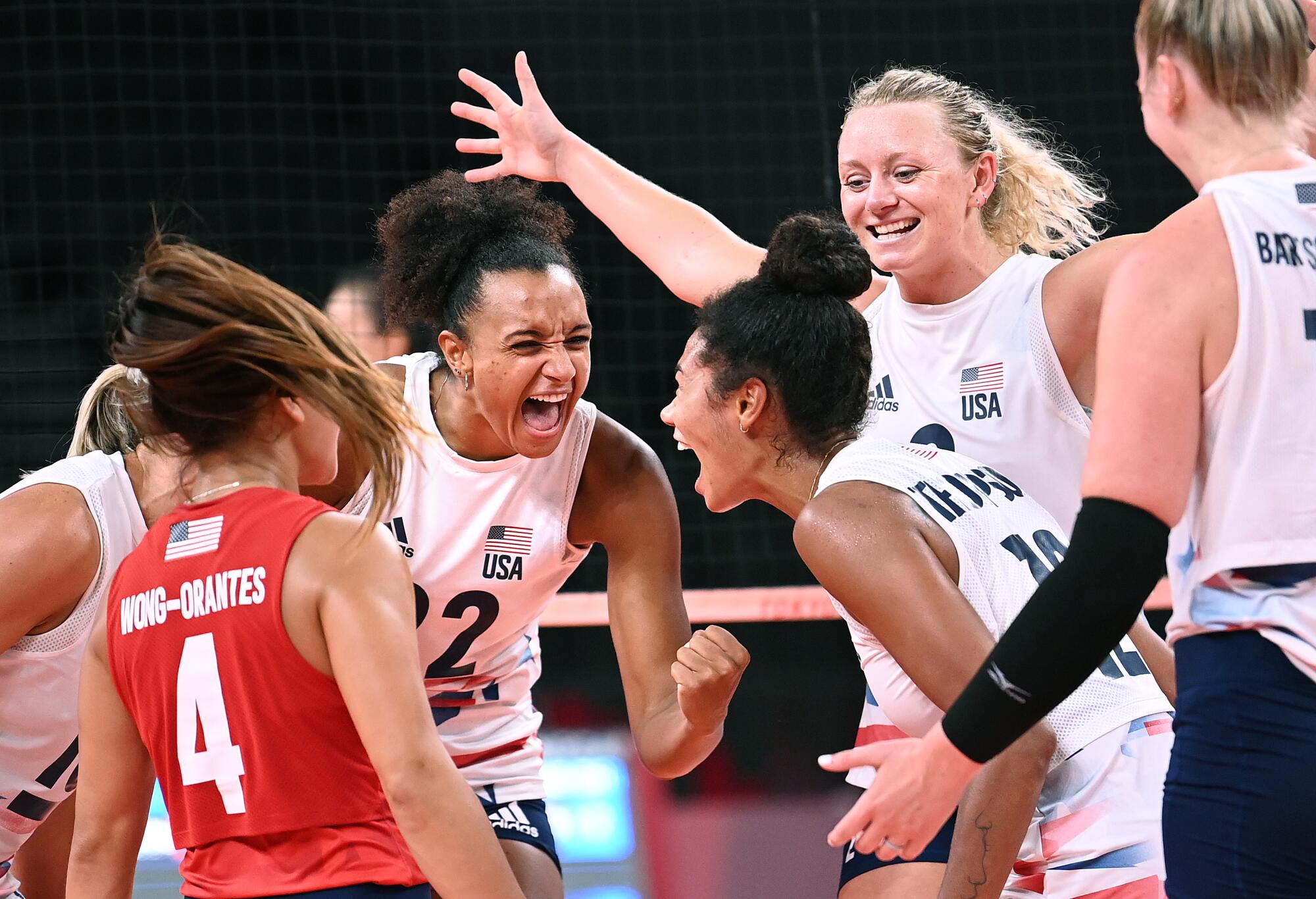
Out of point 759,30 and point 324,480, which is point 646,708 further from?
point 759,30

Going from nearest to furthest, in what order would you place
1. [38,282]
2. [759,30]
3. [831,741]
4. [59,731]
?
[59,731] → [831,741] → [38,282] → [759,30]

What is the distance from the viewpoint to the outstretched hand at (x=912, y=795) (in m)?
1.50

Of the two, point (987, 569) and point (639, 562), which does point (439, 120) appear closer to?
point (639, 562)

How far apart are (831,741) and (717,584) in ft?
10.7

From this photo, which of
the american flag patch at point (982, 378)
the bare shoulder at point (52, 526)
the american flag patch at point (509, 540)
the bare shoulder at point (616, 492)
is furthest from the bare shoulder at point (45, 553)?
the american flag patch at point (982, 378)

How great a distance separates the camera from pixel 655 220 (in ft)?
11.3

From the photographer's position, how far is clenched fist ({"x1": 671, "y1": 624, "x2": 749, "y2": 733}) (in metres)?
2.19

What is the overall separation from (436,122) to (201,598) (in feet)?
22.8

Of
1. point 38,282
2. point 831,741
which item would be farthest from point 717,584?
point 38,282

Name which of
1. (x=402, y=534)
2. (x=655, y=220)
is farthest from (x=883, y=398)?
(x=402, y=534)

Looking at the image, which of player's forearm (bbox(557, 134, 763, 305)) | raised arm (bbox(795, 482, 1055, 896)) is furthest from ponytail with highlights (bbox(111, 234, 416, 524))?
player's forearm (bbox(557, 134, 763, 305))

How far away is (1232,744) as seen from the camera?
4.73 ft

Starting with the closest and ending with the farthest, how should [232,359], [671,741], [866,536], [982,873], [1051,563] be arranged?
[232,359]
[982,873]
[866,536]
[1051,563]
[671,741]

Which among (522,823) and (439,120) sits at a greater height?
(439,120)
